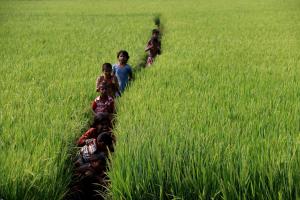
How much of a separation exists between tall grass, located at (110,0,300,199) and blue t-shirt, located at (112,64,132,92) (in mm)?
207

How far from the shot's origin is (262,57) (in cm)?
764

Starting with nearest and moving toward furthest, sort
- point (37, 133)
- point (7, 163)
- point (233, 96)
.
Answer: point (7, 163) → point (37, 133) → point (233, 96)

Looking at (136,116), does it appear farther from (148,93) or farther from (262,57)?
(262,57)

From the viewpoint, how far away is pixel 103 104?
4.87 meters

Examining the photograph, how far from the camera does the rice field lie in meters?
2.59

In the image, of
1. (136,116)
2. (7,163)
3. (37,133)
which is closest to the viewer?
(7,163)

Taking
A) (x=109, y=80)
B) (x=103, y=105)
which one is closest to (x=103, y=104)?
(x=103, y=105)

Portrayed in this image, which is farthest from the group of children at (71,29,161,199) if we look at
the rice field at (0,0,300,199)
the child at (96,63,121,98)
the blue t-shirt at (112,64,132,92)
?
the blue t-shirt at (112,64,132,92)

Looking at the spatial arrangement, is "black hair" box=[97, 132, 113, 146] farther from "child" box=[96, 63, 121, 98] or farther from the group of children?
"child" box=[96, 63, 121, 98]

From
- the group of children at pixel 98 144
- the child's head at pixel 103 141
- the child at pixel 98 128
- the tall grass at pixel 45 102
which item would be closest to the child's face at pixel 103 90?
the group of children at pixel 98 144

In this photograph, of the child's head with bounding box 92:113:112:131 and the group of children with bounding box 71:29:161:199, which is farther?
the child's head with bounding box 92:113:112:131

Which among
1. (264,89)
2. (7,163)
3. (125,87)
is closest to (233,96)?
(264,89)

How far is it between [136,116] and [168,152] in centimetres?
107

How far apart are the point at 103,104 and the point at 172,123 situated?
149 cm
